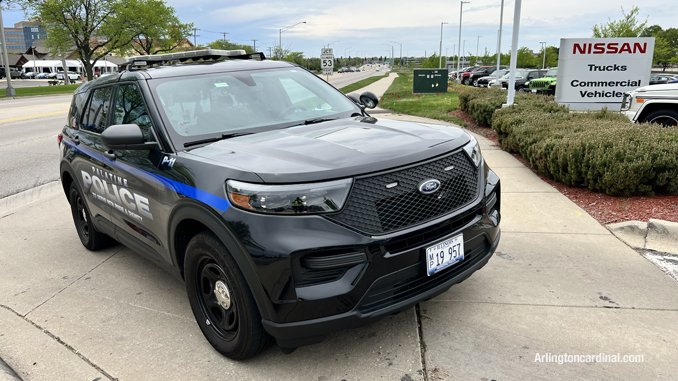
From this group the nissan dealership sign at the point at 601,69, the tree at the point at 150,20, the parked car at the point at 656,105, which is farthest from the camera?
the tree at the point at 150,20

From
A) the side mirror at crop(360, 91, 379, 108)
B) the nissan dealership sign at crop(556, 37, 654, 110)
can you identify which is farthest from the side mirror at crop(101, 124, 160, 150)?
the nissan dealership sign at crop(556, 37, 654, 110)

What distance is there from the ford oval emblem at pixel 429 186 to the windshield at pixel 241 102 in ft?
4.30

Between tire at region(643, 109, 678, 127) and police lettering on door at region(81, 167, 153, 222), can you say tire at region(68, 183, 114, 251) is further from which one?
tire at region(643, 109, 678, 127)

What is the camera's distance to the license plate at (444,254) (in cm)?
281

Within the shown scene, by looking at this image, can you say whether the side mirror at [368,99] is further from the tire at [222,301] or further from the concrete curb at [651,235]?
the concrete curb at [651,235]

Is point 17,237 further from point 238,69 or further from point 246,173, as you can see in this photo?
point 246,173

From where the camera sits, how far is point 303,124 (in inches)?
147

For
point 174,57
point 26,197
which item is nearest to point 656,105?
point 174,57

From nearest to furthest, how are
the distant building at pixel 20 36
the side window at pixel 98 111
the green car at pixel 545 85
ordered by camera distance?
the side window at pixel 98 111, the green car at pixel 545 85, the distant building at pixel 20 36

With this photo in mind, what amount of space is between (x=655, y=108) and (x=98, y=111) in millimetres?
8939

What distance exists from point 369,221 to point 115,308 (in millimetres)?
2361

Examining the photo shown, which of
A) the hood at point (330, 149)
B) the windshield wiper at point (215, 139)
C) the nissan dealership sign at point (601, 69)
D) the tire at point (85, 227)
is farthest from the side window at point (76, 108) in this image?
the nissan dealership sign at point (601, 69)

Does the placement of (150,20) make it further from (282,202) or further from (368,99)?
(282,202)

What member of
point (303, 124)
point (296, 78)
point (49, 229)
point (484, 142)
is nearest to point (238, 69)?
point (296, 78)
